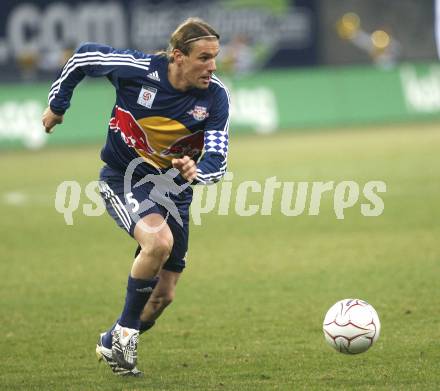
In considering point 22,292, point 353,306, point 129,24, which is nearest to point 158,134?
point 353,306

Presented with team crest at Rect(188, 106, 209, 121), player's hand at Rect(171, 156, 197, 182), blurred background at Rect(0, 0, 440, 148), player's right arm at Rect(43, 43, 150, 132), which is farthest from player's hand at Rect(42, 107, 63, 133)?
blurred background at Rect(0, 0, 440, 148)

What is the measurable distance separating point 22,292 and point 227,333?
287cm

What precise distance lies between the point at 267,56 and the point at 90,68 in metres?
28.6

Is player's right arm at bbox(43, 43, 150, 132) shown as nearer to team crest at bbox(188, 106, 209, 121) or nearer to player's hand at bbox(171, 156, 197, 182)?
team crest at bbox(188, 106, 209, 121)

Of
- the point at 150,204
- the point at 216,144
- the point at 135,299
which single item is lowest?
the point at 135,299

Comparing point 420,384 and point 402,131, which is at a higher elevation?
point 402,131

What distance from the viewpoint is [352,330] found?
6.96 metres

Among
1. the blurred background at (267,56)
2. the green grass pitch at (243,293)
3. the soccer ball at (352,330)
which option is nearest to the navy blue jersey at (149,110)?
the soccer ball at (352,330)

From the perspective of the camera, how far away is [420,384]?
644 centimetres

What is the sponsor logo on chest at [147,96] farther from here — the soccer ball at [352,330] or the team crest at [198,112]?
the soccer ball at [352,330]

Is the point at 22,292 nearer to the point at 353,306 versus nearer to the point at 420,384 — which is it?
the point at 353,306

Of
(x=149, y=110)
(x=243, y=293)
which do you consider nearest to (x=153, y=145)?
(x=149, y=110)

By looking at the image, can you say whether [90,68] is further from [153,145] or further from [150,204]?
[150,204]

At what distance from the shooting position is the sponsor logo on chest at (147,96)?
24.1ft
